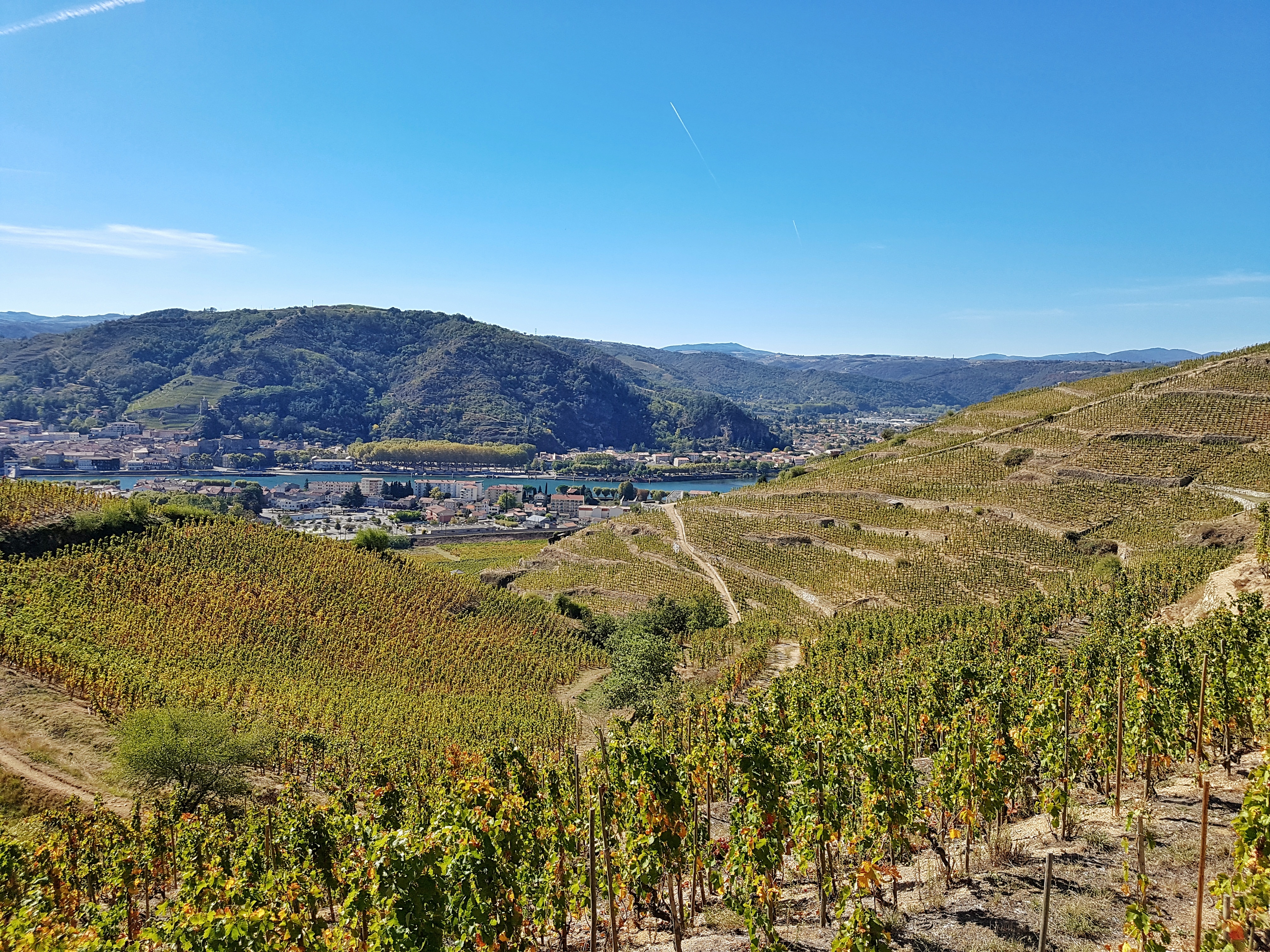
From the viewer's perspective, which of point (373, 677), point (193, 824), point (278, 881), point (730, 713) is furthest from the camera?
point (373, 677)

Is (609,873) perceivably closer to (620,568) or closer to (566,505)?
(620,568)

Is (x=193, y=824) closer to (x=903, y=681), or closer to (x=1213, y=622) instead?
(x=903, y=681)

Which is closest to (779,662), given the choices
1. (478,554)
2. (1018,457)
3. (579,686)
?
(579,686)

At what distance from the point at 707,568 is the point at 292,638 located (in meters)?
38.8

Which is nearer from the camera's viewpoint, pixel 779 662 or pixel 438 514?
pixel 779 662

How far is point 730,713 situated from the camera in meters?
15.2

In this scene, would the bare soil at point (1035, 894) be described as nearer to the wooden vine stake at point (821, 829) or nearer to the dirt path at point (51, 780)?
the wooden vine stake at point (821, 829)

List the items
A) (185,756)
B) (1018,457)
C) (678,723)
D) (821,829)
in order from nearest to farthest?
(821,829)
(185,756)
(678,723)
(1018,457)

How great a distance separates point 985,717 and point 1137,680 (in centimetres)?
343

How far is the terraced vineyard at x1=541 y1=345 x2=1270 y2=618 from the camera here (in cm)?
5147

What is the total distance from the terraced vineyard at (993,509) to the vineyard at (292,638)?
71.3 ft

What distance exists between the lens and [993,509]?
61.6m

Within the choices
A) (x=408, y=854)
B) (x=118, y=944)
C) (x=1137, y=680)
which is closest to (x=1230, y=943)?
(x=408, y=854)

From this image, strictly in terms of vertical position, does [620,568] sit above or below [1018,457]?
below
